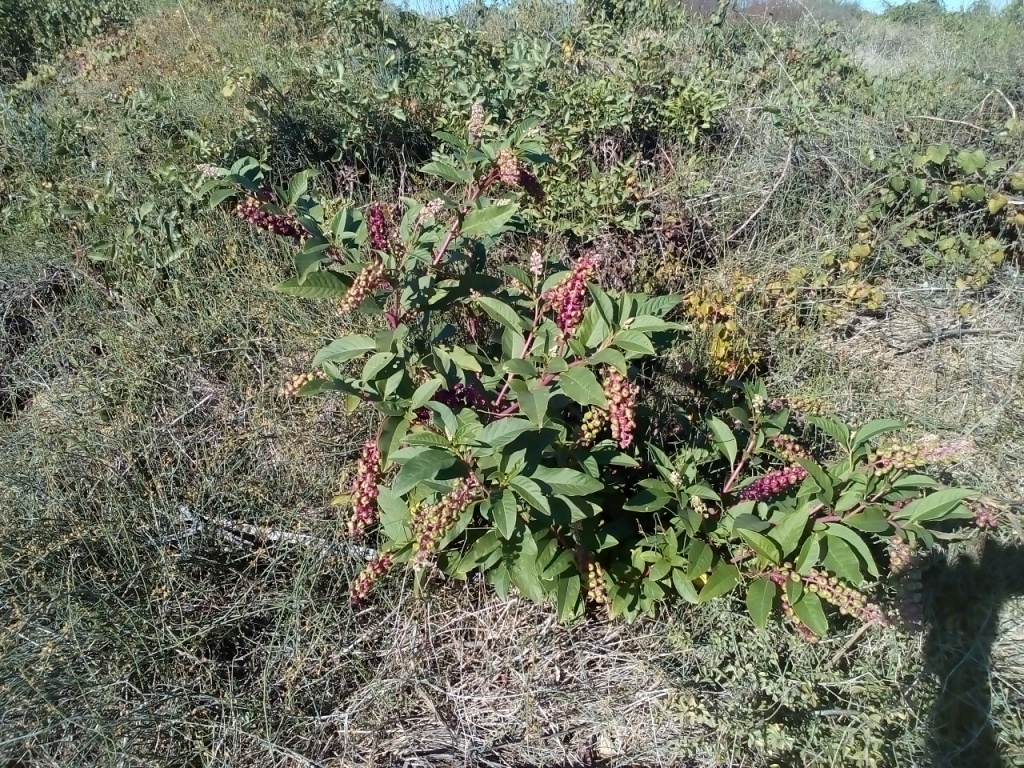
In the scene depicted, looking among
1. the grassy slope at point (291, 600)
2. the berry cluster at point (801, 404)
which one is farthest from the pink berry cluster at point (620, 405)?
the berry cluster at point (801, 404)

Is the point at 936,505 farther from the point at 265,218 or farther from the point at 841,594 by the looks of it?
the point at 265,218

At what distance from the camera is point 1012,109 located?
369cm

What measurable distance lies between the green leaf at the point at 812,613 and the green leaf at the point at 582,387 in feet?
2.65

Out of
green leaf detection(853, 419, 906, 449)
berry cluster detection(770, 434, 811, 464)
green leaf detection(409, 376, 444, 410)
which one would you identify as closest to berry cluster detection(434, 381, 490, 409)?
green leaf detection(409, 376, 444, 410)

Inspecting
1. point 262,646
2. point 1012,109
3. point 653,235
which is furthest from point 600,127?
point 262,646

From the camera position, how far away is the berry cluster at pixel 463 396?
1951 mm

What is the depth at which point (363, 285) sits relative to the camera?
1.71 metres

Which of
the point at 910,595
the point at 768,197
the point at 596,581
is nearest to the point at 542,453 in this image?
the point at 596,581

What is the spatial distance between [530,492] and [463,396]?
0.40 m

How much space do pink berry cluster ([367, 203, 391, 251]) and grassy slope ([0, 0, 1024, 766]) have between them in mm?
916

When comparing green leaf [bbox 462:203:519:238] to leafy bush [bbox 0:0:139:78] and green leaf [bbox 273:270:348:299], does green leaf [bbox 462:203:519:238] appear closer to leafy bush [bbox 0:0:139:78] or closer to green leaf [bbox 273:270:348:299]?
green leaf [bbox 273:270:348:299]

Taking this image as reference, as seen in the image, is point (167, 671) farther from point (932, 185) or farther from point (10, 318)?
point (932, 185)

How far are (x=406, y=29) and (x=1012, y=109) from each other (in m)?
3.98

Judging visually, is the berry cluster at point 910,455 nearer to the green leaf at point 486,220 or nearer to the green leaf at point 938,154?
the green leaf at point 486,220
